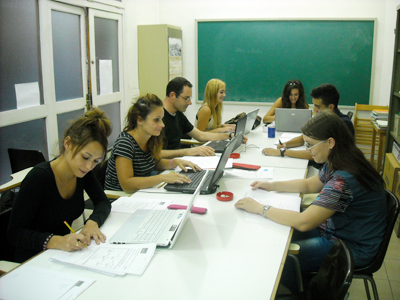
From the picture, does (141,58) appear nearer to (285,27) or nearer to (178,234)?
(285,27)

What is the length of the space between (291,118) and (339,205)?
2358 millimetres

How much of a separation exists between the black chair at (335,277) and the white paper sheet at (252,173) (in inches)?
37.4

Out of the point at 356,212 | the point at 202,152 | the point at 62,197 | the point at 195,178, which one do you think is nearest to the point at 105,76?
the point at 202,152

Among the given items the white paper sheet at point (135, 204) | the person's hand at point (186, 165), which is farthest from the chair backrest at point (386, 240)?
the person's hand at point (186, 165)

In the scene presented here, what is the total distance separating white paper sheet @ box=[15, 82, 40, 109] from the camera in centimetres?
326

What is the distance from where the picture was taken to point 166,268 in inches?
51.9

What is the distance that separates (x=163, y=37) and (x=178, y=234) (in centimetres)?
400

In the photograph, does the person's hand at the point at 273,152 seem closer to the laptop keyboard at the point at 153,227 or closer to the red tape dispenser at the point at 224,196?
the red tape dispenser at the point at 224,196

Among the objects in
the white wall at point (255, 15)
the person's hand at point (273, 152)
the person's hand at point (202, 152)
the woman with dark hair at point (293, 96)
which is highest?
the white wall at point (255, 15)

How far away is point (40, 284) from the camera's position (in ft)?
3.96

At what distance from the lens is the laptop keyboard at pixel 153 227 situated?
1.49 metres

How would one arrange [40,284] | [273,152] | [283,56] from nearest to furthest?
[40,284]
[273,152]
[283,56]

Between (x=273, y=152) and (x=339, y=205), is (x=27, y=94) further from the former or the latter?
(x=339, y=205)

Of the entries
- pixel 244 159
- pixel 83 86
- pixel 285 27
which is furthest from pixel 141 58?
pixel 244 159
